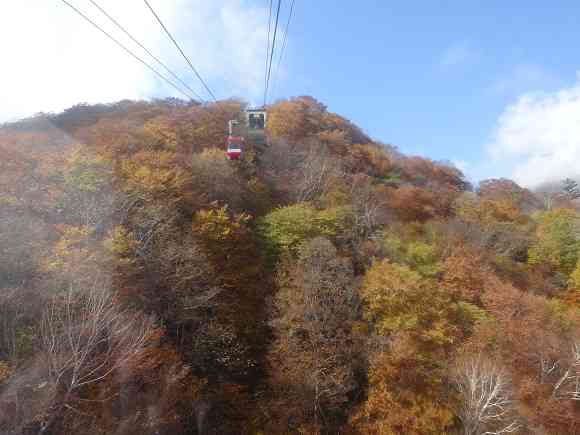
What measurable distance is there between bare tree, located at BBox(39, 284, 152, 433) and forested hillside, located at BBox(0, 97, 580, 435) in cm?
7

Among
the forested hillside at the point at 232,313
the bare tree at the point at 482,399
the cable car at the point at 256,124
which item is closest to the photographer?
the forested hillside at the point at 232,313

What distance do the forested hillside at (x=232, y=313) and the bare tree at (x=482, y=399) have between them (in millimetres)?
96

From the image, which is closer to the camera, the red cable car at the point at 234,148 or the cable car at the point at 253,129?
the cable car at the point at 253,129

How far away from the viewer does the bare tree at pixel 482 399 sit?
1398 centimetres

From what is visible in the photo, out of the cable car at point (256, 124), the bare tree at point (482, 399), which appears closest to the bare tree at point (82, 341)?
the cable car at point (256, 124)

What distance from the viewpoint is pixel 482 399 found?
14.4m

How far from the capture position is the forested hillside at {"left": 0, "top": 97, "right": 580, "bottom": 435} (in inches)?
416

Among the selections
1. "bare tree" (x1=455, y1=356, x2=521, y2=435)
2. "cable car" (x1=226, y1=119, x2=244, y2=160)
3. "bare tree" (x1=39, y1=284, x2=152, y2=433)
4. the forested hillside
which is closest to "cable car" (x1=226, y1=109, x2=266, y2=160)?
"cable car" (x1=226, y1=119, x2=244, y2=160)

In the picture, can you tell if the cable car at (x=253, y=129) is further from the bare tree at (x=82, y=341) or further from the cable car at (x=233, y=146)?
the bare tree at (x=82, y=341)

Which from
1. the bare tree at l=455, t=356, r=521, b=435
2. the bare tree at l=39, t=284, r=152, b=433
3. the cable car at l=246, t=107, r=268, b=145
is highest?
the cable car at l=246, t=107, r=268, b=145

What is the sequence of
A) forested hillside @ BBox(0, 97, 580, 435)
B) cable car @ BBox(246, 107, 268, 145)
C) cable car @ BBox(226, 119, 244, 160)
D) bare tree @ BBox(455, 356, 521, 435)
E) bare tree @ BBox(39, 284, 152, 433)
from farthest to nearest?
bare tree @ BBox(455, 356, 521, 435) < cable car @ BBox(226, 119, 244, 160) < cable car @ BBox(246, 107, 268, 145) < forested hillside @ BBox(0, 97, 580, 435) < bare tree @ BBox(39, 284, 152, 433)

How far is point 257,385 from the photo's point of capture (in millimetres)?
17422

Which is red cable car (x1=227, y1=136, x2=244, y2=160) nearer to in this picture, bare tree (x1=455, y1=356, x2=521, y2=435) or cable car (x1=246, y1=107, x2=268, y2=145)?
cable car (x1=246, y1=107, x2=268, y2=145)

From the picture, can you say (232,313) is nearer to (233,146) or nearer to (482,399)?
(233,146)
